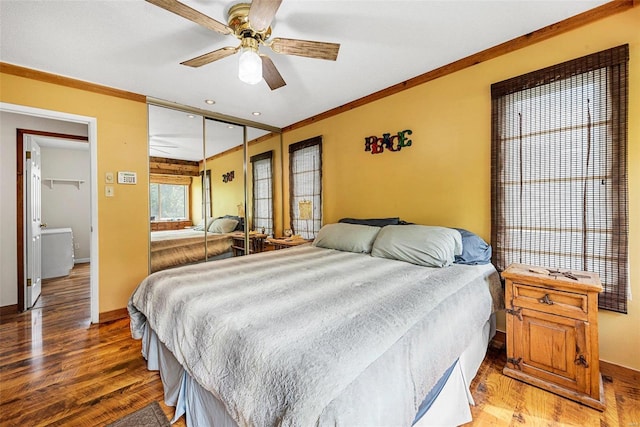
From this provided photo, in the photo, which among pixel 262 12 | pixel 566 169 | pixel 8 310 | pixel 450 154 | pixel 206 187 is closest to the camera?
pixel 262 12

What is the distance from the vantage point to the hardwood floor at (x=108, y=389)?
4.82 ft

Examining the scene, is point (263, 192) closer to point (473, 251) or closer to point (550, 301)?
point (473, 251)

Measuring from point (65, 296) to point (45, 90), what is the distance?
2.66 metres

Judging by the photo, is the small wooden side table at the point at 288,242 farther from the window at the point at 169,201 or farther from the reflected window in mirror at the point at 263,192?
the window at the point at 169,201

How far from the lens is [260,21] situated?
143cm

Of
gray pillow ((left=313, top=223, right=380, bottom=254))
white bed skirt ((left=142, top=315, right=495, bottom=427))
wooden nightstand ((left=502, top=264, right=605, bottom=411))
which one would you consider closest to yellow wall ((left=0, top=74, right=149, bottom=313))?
white bed skirt ((left=142, top=315, right=495, bottom=427))

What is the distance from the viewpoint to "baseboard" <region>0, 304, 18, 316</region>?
2922mm

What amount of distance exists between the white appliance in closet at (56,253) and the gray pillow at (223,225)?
3.12m

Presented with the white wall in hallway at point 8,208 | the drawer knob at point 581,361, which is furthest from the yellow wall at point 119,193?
the drawer knob at point 581,361

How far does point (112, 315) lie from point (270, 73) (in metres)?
2.99

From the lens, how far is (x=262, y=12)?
1.36 meters

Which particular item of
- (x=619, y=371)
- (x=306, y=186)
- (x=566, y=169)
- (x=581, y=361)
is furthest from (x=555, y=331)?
(x=306, y=186)

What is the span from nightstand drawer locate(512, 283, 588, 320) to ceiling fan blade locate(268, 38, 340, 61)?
6.50 ft

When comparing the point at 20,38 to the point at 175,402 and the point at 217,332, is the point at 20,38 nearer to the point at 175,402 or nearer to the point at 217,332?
the point at 217,332
